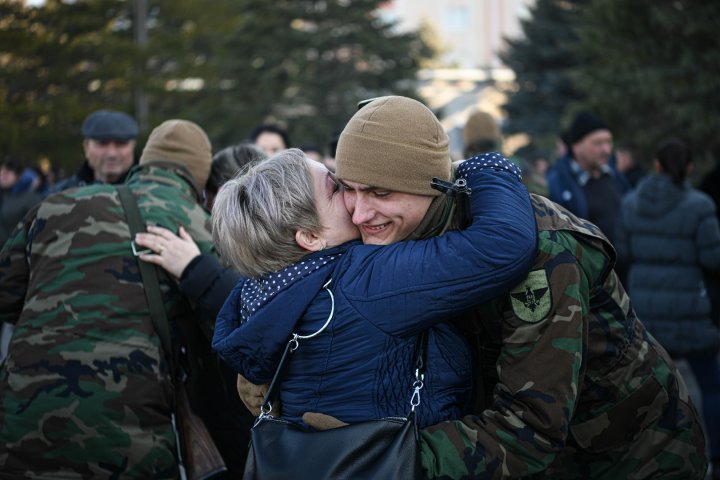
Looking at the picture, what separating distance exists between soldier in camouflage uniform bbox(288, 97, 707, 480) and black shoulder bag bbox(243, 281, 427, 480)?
0.26ft

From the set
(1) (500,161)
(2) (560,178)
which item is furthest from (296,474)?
(2) (560,178)

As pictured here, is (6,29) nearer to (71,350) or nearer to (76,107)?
(76,107)

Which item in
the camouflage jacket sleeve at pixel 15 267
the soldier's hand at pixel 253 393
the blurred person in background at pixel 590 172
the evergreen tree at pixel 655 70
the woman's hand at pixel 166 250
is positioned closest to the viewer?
the soldier's hand at pixel 253 393

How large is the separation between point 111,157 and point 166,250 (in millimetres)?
2340

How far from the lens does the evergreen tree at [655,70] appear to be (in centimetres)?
1450

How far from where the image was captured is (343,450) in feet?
7.42

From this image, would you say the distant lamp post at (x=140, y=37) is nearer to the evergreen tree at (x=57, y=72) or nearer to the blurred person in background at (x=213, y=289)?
the evergreen tree at (x=57, y=72)

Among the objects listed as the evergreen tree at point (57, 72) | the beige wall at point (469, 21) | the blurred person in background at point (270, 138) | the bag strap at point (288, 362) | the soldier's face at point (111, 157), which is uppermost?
the bag strap at point (288, 362)

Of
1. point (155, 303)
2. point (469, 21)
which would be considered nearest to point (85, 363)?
point (155, 303)

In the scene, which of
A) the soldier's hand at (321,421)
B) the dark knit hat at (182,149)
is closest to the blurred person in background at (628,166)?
the dark knit hat at (182,149)

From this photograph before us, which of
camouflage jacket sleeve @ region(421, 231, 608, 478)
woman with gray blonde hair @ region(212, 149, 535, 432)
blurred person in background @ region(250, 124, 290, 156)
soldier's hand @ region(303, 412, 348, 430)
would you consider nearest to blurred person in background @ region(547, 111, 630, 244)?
blurred person in background @ region(250, 124, 290, 156)

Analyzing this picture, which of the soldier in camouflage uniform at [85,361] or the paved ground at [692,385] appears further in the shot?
the paved ground at [692,385]

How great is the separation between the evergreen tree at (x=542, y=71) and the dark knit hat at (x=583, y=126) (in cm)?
1889

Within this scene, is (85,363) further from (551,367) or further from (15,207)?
(15,207)
